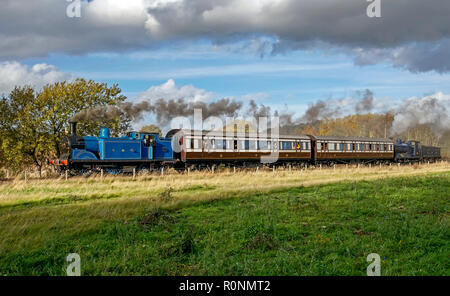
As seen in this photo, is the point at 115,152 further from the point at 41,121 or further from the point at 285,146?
the point at 285,146

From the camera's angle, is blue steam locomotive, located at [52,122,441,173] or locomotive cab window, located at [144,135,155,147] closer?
blue steam locomotive, located at [52,122,441,173]

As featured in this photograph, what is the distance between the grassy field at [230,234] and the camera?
776cm

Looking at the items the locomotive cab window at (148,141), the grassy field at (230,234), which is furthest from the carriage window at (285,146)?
the grassy field at (230,234)

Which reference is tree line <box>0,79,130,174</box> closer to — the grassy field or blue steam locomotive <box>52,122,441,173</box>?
blue steam locomotive <box>52,122,441,173</box>

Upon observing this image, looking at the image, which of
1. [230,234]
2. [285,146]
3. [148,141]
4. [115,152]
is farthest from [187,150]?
[230,234]

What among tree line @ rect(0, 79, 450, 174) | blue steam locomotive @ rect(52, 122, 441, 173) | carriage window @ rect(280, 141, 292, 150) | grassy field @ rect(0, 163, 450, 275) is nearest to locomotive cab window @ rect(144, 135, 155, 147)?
blue steam locomotive @ rect(52, 122, 441, 173)

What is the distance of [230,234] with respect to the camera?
33.6ft

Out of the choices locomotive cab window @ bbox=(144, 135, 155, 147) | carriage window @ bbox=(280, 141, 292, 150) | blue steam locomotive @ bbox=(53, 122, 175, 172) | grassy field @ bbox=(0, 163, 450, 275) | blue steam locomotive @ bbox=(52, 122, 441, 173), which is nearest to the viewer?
grassy field @ bbox=(0, 163, 450, 275)

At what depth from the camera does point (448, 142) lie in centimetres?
17000

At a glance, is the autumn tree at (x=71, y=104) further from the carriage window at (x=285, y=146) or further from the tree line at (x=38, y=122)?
the carriage window at (x=285, y=146)

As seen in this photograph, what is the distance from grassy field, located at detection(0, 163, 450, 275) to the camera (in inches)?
305
